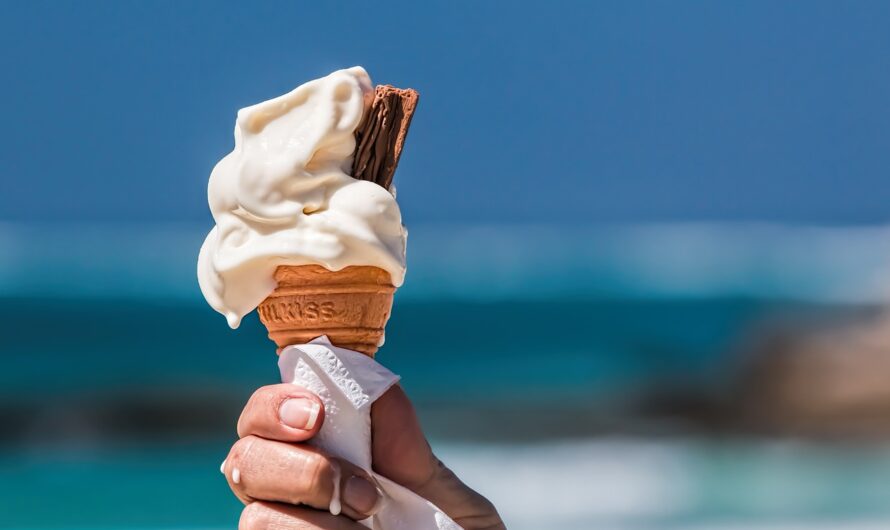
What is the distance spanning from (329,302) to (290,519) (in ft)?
1.28

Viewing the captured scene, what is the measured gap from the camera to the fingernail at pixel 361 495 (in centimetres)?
185

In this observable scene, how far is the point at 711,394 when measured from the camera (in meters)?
7.40

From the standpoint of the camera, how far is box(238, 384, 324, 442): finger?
74.1 inches

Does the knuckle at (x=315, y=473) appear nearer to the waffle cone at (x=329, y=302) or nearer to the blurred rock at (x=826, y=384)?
the waffle cone at (x=329, y=302)

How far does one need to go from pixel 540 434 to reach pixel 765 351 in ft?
5.67

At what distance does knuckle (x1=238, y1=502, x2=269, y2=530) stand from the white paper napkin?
147mm

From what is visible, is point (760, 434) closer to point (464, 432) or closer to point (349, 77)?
point (464, 432)

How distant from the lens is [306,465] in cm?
184

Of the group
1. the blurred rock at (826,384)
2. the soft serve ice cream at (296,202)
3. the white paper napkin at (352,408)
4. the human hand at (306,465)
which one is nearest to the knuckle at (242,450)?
the human hand at (306,465)

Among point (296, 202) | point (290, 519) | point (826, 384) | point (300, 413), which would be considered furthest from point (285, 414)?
point (826, 384)

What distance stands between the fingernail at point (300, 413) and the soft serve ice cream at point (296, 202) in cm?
19

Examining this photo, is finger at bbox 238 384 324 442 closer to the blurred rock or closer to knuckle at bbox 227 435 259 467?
knuckle at bbox 227 435 259 467

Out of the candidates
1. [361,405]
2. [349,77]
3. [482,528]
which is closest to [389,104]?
[349,77]

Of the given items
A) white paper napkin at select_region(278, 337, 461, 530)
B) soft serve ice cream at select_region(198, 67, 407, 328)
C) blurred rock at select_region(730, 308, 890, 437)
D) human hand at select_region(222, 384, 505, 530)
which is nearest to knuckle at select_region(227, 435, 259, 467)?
human hand at select_region(222, 384, 505, 530)
